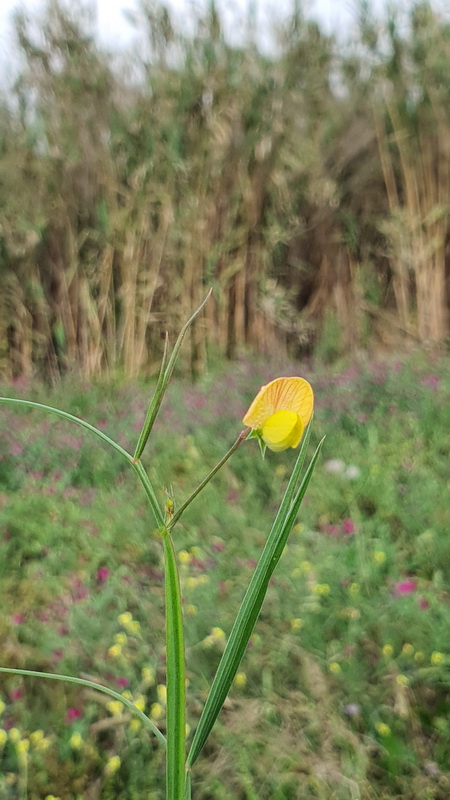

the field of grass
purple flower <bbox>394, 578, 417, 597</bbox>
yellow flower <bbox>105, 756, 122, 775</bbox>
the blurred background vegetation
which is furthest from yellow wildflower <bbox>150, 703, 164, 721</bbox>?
the blurred background vegetation

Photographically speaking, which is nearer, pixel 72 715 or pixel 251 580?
pixel 251 580

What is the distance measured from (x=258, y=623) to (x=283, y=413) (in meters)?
1.10

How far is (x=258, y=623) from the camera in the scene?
1.58 metres

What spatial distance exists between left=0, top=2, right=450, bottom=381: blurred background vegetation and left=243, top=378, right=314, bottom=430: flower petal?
3.63m

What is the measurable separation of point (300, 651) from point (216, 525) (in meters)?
0.62

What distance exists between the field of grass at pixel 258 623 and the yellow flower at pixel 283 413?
185 mm

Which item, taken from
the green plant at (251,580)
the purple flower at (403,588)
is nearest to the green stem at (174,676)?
the green plant at (251,580)

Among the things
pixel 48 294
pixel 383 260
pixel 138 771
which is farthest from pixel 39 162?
pixel 138 771

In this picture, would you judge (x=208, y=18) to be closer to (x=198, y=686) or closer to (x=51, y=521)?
(x=51, y=521)

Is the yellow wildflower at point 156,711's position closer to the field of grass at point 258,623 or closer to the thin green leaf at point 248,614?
the field of grass at point 258,623

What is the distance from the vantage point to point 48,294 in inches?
181

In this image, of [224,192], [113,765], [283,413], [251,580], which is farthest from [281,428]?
[224,192]

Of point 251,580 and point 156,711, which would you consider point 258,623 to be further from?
point 251,580

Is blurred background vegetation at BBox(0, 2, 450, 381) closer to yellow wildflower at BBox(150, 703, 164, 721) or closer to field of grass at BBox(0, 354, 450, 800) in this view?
field of grass at BBox(0, 354, 450, 800)
